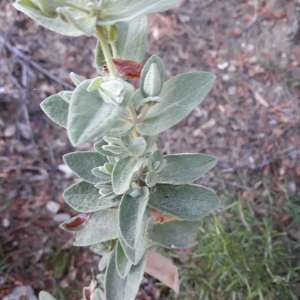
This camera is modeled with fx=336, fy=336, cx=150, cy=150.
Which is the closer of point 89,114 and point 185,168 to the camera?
point 89,114

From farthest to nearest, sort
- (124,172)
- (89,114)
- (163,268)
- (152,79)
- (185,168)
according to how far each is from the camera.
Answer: (163,268) → (185,168) → (124,172) → (152,79) → (89,114)

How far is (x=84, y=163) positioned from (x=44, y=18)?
40 cm

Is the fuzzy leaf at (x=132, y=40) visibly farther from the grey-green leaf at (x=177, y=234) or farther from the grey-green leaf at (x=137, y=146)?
the grey-green leaf at (x=177, y=234)

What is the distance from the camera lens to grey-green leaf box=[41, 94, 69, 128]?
70 centimetres

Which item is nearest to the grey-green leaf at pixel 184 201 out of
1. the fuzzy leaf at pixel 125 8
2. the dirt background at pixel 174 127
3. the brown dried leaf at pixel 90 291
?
the brown dried leaf at pixel 90 291

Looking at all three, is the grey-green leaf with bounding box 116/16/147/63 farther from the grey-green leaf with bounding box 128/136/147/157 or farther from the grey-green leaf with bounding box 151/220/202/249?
the grey-green leaf with bounding box 151/220/202/249

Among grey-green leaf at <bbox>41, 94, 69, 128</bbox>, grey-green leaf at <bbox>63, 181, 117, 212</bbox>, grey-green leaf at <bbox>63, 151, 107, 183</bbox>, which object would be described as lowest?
grey-green leaf at <bbox>63, 181, 117, 212</bbox>

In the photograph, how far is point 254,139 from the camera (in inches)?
74.2

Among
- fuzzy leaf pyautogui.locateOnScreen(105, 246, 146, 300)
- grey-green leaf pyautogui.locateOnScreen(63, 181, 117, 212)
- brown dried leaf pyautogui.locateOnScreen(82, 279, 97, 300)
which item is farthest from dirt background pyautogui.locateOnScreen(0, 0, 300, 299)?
grey-green leaf pyautogui.locateOnScreen(63, 181, 117, 212)

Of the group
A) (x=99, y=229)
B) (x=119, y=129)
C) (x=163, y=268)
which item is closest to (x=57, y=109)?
(x=119, y=129)

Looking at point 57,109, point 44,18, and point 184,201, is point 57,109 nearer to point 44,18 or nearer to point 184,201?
point 44,18

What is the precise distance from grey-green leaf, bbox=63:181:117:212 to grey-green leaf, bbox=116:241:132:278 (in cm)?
12

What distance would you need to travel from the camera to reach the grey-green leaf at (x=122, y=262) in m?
0.84

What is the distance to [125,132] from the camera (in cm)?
65
